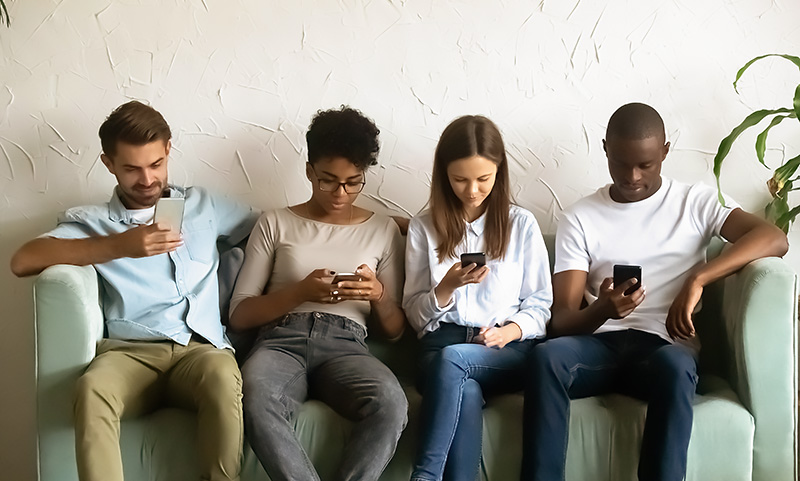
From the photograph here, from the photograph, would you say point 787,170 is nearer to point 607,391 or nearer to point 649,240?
point 649,240

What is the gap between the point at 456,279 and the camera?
197 cm

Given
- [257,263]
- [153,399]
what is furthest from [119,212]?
[153,399]

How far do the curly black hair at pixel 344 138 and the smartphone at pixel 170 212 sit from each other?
385mm

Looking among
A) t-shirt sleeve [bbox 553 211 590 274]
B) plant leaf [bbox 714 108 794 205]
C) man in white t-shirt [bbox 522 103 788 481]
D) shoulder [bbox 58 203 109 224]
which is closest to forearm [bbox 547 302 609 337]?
man in white t-shirt [bbox 522 103 788 481]

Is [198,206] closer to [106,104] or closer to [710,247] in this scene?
[106,104]

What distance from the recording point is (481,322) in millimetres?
2061

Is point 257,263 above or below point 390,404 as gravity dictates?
above

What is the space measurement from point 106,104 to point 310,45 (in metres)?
0.64

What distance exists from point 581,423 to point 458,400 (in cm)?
28

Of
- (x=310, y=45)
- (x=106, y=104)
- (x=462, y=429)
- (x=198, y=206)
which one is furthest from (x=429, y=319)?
(x=106, y=104)

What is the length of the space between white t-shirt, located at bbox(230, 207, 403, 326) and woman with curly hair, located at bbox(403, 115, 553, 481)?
77 millimetres

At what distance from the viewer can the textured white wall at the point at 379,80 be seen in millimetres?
2393

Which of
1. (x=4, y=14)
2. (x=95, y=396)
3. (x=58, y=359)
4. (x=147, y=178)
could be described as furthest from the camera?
(x=4, y=14)

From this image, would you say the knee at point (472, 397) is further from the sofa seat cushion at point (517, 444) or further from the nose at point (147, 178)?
the nose at point (147, 178)
